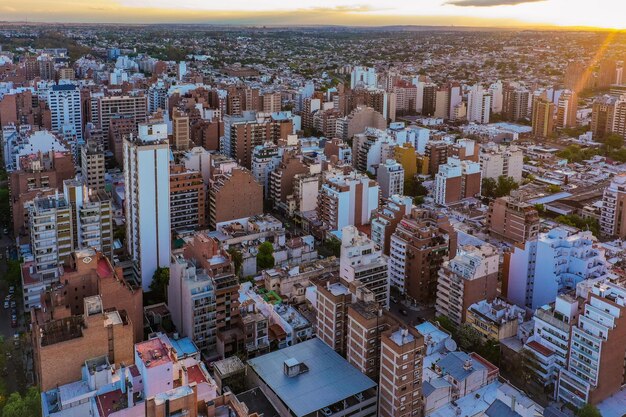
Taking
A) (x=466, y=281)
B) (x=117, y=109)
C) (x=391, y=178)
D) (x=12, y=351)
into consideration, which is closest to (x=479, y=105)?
(x=391, y=178)

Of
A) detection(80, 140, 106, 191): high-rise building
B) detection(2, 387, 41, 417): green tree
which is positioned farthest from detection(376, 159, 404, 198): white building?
detection(2, 387, 41, 417): green tree

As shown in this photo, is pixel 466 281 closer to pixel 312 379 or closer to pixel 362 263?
pixel 362 263

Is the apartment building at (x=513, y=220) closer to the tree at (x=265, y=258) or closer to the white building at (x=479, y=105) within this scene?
the tree at (x=265, y=258)

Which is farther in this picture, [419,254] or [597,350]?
[419,254]

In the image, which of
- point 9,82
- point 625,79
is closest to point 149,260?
point 9,82

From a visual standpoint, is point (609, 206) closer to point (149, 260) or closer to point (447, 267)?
point (447, 267)

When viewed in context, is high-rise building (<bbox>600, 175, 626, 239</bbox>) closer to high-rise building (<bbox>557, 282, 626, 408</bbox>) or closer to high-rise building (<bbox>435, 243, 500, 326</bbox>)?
high-rise building (<bbox>435, 243, 500, 326</bbox>)
